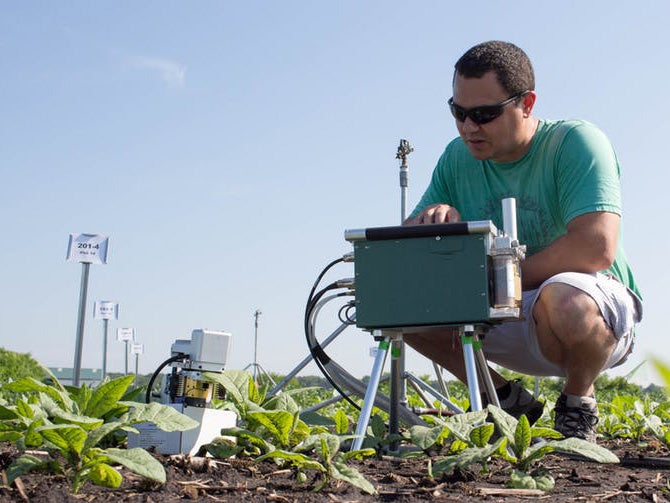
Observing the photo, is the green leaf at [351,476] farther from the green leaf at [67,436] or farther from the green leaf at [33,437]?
the green leaf at [33,437]

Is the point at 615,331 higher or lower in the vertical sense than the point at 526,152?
lower

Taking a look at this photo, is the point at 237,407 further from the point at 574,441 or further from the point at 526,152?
the point at 526,152

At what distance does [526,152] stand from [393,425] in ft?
4.14

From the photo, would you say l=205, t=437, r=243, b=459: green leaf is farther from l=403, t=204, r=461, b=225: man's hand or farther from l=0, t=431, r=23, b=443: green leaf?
l=403, t=204, r=461, b=225: man's hand

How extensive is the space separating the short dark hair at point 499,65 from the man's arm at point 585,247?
56cm

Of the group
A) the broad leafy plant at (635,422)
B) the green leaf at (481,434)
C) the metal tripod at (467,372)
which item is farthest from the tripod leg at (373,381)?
the broad leafy plant at (635,422)

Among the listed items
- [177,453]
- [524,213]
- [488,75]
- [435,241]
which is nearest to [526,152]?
[524,213]

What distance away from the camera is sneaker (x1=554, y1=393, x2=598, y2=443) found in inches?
111

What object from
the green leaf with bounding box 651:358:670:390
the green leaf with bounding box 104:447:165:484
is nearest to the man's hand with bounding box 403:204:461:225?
the green leaf with bounding box 104:447:165:484

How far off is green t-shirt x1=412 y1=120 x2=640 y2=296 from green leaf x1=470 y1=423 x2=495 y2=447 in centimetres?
100

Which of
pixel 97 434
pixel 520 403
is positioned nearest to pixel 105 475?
pixel 97 434

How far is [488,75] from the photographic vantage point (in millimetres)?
2787

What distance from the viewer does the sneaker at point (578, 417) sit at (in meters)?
2.83

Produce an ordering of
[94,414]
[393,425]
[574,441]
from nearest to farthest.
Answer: [574,441], [94,414], [393,425]
